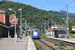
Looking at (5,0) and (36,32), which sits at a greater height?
(5,0)

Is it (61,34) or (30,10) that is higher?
(30,10)

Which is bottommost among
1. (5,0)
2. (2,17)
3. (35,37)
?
(35,37)

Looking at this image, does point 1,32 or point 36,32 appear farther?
point 1,32

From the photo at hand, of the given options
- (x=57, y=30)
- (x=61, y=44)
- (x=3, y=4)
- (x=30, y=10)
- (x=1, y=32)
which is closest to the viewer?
(x=61, y=44)

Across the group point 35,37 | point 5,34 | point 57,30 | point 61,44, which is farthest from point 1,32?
point 61,44

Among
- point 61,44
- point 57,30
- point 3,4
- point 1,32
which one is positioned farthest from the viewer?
point 1,32

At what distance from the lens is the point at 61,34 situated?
42156 millimetres

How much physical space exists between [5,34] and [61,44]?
123 feet

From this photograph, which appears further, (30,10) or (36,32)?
(30,10)

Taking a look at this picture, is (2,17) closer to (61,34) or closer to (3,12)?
(3,12)

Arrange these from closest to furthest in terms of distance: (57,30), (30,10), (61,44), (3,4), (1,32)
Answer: (61,44), (3,4), (57,30), (1,32), (30,10)

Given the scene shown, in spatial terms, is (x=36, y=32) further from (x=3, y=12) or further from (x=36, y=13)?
(x=3, y=12)

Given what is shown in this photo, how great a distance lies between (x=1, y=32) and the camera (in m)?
45.7

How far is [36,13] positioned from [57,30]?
36.8 ft
